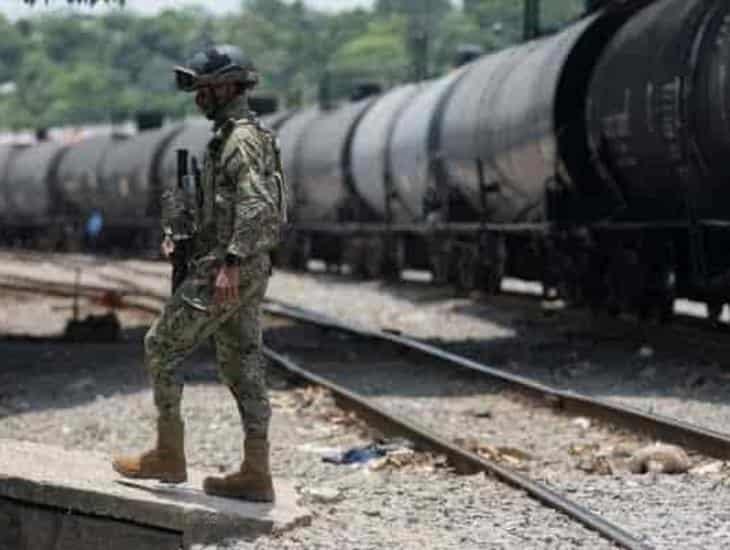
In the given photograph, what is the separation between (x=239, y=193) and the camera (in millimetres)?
7387

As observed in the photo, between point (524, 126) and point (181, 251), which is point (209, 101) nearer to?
point (181, 251)

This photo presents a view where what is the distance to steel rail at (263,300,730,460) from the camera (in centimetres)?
1015

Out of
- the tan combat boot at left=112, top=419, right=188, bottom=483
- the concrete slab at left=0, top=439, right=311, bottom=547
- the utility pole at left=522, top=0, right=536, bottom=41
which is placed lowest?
the concrete slab at left=0, top=439, right=311, bottom=547

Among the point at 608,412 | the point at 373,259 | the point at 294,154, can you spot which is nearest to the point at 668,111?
the point at 608,412

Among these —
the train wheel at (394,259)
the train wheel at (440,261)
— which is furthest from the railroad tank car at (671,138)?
the train wheel at (394,259)

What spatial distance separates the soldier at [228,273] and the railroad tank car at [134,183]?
120 feet

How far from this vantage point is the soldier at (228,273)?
7.40m

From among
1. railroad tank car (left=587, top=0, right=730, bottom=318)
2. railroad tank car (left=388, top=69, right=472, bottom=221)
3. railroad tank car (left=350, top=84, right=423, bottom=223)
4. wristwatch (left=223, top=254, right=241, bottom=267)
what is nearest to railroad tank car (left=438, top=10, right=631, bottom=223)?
railroad tank car (left=388, top=69, right=472, bottom=221)

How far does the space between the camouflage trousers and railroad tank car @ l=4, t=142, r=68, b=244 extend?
157 ft

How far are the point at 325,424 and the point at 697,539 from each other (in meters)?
4.84

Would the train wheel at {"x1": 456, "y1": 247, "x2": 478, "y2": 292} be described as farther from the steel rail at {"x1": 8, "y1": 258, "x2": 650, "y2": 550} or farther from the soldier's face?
the soldier's face

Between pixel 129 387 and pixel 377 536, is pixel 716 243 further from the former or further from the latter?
pixel 377 536

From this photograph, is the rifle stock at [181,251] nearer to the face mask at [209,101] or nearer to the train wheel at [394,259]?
the face mask at [209,101]

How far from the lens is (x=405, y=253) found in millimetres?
31656
